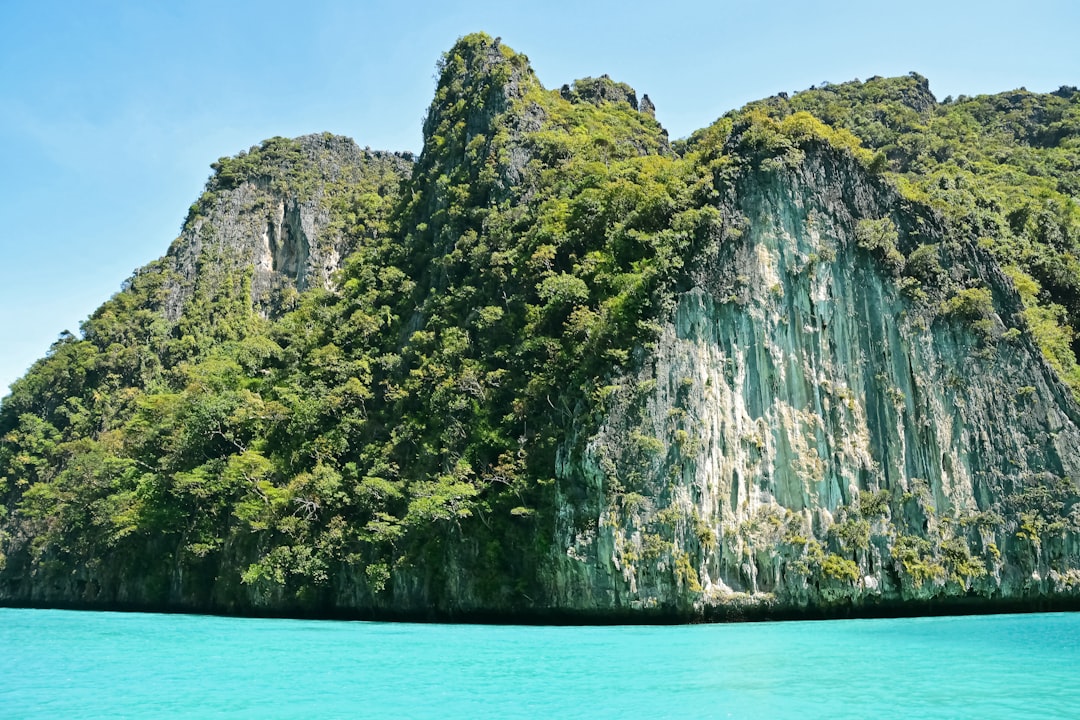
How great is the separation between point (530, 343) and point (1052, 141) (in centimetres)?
4367

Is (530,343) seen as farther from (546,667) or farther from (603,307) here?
(546,667)

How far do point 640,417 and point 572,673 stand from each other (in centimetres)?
1235

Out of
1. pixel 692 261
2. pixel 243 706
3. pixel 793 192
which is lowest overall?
pixel 243 706

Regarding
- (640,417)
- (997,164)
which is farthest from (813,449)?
(997,164)

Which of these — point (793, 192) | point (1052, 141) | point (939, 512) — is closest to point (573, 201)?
point (793, 192)

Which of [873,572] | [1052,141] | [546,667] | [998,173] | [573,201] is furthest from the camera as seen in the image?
[1052,141]

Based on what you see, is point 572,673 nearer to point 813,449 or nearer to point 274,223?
point 813,449

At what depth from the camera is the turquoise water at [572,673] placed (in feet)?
38.4

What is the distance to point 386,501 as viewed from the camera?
1238 inches

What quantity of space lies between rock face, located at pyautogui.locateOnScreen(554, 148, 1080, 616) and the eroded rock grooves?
8 centimetres

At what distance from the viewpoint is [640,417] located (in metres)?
26.4

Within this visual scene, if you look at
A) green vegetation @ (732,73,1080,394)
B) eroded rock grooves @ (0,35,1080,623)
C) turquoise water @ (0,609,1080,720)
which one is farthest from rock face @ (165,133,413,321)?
turquoise water @ (0,609,1080,720)

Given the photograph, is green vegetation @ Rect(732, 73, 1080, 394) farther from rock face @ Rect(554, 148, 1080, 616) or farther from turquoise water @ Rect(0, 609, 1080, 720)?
turquoise water @ Rect(0, 609, 1080, 720)

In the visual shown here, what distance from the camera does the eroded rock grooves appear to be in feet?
84.7
